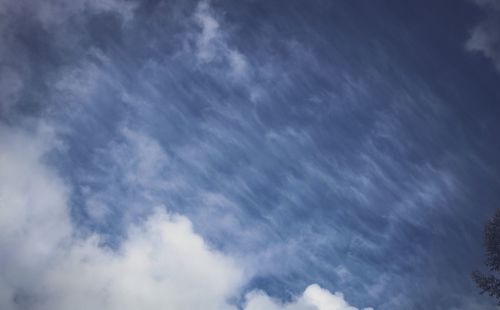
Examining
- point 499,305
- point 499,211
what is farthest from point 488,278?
point 499,211

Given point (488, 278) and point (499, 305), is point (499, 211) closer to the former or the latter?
point (488, 278)

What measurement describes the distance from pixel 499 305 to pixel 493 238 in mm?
3305

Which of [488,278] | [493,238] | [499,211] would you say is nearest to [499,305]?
[488,278]

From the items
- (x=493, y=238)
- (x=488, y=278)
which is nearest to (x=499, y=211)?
(x=493, y=238)

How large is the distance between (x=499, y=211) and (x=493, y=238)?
4.98 feet

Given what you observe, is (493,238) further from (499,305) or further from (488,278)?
(499,305)

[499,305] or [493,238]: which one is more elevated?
[493,238]

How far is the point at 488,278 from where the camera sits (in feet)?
55.2

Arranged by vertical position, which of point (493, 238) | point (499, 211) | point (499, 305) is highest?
point (499, 211)

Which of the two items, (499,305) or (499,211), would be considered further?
(499,211)

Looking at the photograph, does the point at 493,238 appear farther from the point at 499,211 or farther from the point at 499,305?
the point at 499,305

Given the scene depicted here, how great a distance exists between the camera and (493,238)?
17094 mm

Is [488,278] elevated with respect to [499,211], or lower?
lower

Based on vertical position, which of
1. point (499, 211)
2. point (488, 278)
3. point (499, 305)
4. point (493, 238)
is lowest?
point (499, 305)
